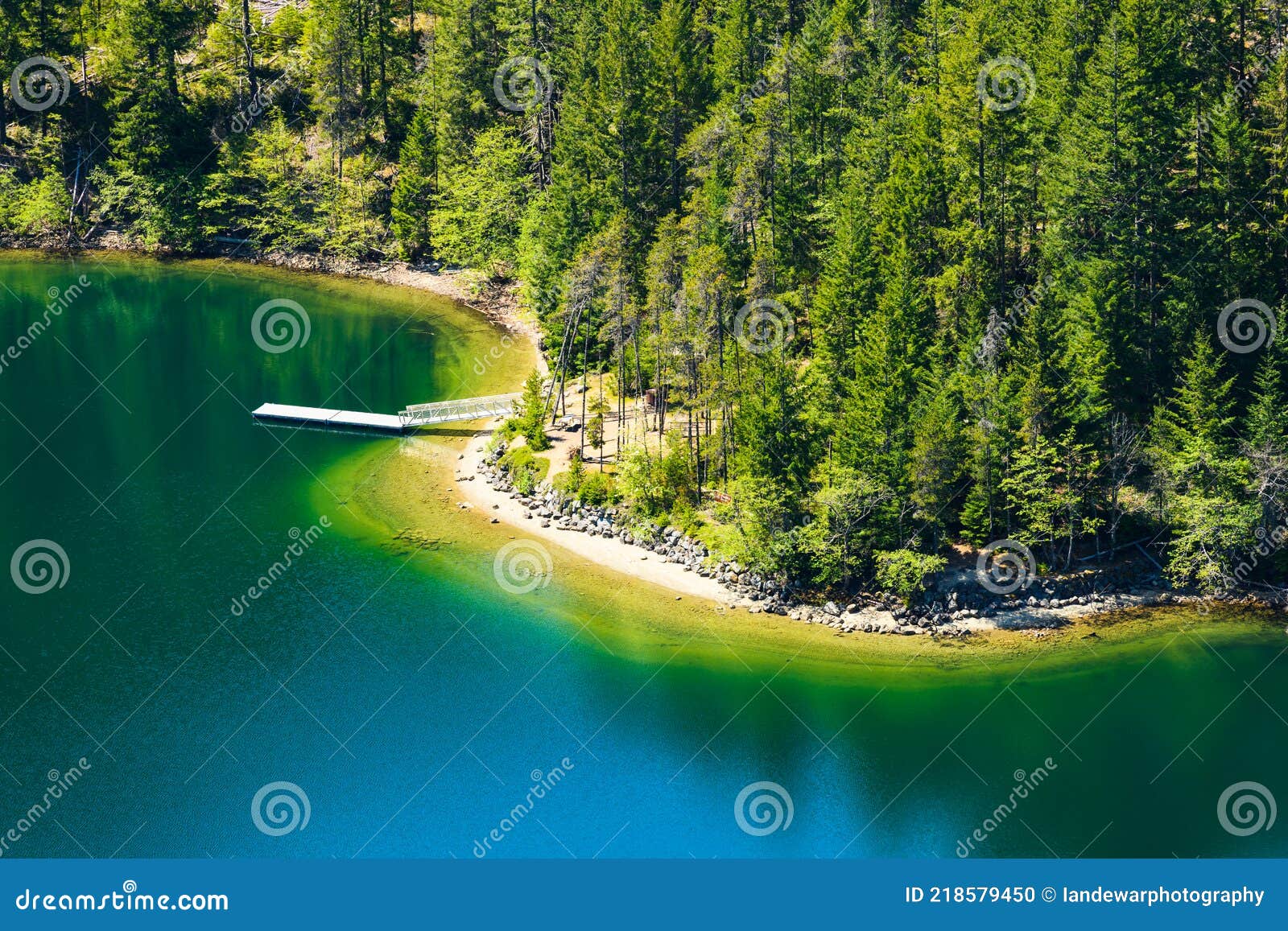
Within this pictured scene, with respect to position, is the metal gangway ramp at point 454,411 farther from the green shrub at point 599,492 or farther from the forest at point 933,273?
the green shrub at point 599,492

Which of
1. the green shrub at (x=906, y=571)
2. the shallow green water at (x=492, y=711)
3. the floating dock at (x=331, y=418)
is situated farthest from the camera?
the floating dock at (x=331, y=418)

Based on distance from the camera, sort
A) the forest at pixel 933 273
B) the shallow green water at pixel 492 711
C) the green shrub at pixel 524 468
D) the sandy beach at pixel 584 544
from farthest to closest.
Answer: the green shrub at pixel 524 468 < the sandy beach at pixel 584 544 < the forest at pixel 933 273 < the shallow green water at pixel 492 711

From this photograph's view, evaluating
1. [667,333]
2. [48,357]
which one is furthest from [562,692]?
[48,357]

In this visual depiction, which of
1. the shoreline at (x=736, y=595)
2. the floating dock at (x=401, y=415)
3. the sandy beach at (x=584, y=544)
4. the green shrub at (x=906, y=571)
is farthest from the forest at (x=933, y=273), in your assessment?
the floating dock at (x=401, y=415)

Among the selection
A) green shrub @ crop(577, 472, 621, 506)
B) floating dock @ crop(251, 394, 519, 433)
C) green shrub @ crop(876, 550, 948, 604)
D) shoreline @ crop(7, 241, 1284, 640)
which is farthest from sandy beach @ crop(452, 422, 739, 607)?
green shrub @ crop(876, 550, 948, 604)

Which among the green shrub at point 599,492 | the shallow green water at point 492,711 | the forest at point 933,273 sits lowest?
the shallow green water at point 492,711

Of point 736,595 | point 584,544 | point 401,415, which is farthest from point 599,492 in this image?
point 401,415
